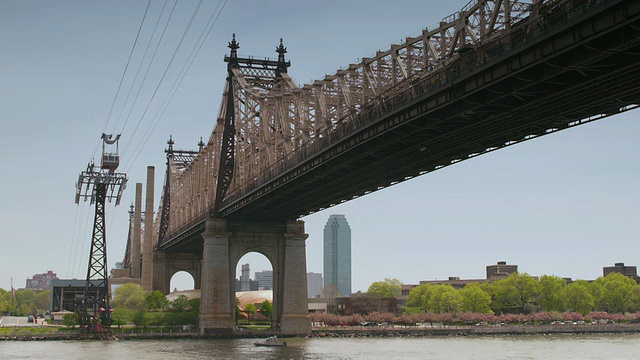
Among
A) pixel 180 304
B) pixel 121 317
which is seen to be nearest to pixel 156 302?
pixel 180 304

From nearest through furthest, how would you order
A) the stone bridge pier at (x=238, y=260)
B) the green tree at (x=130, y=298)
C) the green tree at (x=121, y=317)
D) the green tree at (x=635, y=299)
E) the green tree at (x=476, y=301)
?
the stone bridge pier at (x=238, y=260) < the green tree at (x=121, y=317) < the green tree at (x=130, y=298) < the green tree at (x=476, y=301) < the green tree at (x=635, y=299)

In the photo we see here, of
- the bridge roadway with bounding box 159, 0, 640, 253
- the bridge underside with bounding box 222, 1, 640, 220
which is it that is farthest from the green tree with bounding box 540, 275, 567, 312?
the bridge underside with bounding box 222, 1, 640, 220

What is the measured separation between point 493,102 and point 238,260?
5607 centimetres

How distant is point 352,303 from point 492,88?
114751mm

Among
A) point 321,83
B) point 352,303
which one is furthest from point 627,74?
point 352,303

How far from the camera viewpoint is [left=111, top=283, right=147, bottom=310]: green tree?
12744cm

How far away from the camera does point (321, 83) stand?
220 ft

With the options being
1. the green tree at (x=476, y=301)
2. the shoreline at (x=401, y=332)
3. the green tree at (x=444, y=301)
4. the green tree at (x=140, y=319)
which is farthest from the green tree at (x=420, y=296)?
the green tree at (x=140, y=319)

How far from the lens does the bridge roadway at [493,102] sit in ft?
Result: 111

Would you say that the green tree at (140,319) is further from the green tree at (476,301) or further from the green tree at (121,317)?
the green tree at (476,301)

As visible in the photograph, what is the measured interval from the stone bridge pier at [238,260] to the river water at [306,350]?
3581mm

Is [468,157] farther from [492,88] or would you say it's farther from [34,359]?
[34,359]

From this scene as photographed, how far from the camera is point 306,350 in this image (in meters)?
73.4

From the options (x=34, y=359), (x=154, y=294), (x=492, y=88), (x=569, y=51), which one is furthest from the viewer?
(x=154, y=294)
